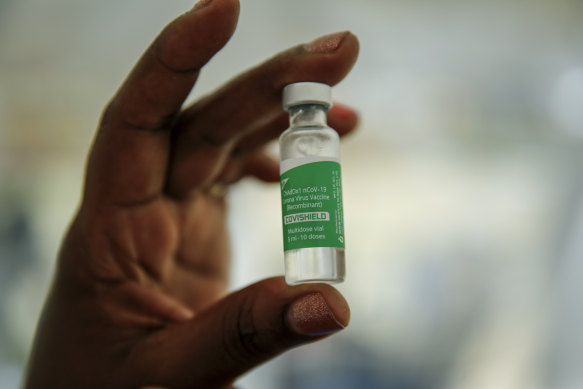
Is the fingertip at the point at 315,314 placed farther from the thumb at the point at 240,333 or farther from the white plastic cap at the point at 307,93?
the white plastic cap at the point at 307,93

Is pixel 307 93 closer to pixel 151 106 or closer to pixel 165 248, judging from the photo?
pixel 151 106

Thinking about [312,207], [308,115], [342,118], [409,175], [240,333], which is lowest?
[240,333]

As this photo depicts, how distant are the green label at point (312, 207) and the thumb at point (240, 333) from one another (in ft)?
0.25

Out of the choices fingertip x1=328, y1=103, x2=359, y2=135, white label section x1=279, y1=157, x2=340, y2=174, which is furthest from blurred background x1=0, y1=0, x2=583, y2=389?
white label section x1=279, y1=157, x2=340, y2=174

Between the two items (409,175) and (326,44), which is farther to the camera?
(409,175)

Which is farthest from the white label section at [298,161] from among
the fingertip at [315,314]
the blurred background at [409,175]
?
the blurred background at [409,175]

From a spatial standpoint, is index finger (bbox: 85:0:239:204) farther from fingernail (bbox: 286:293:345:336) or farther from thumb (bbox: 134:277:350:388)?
fingernail (bbox: 286:293:345:336)

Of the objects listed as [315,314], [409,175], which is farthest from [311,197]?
[409,175]

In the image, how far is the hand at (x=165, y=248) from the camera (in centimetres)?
84

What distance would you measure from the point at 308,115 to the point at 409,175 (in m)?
1.61

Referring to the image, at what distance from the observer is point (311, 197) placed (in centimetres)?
85

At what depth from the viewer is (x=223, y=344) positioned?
0.86m

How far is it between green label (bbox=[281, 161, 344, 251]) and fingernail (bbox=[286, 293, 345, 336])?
0.30 ft

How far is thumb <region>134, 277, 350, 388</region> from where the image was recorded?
2.63ft
